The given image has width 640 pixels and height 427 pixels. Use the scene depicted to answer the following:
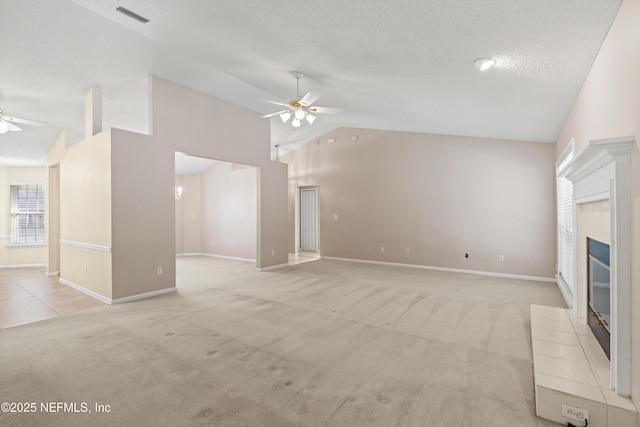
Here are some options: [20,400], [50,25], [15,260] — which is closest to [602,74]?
[20,400]

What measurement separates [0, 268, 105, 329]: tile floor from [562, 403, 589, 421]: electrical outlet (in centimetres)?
521

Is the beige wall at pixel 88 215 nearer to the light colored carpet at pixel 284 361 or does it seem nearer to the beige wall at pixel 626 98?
the light colored carpet at pixel 284 361

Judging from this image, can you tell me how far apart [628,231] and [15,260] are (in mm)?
11238

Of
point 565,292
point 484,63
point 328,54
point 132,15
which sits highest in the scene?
point 132,15

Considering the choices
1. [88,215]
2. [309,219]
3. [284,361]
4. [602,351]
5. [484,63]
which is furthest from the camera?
[309,219]

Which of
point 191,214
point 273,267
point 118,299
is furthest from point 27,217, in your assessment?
point 273,267

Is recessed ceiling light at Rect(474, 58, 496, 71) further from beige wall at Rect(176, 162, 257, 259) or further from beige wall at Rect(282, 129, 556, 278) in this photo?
beige wall at Rect(176, 162, 257, 259)

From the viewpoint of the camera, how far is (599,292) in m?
2.53

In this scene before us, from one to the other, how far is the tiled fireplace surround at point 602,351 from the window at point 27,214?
1063 centimetres

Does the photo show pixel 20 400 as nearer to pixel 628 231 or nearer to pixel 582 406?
pixel 582 406

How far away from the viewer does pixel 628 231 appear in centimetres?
183

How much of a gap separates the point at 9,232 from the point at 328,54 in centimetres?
A: 948

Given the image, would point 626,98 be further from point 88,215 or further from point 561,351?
point 88,215

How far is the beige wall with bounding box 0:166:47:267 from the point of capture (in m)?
7.68
